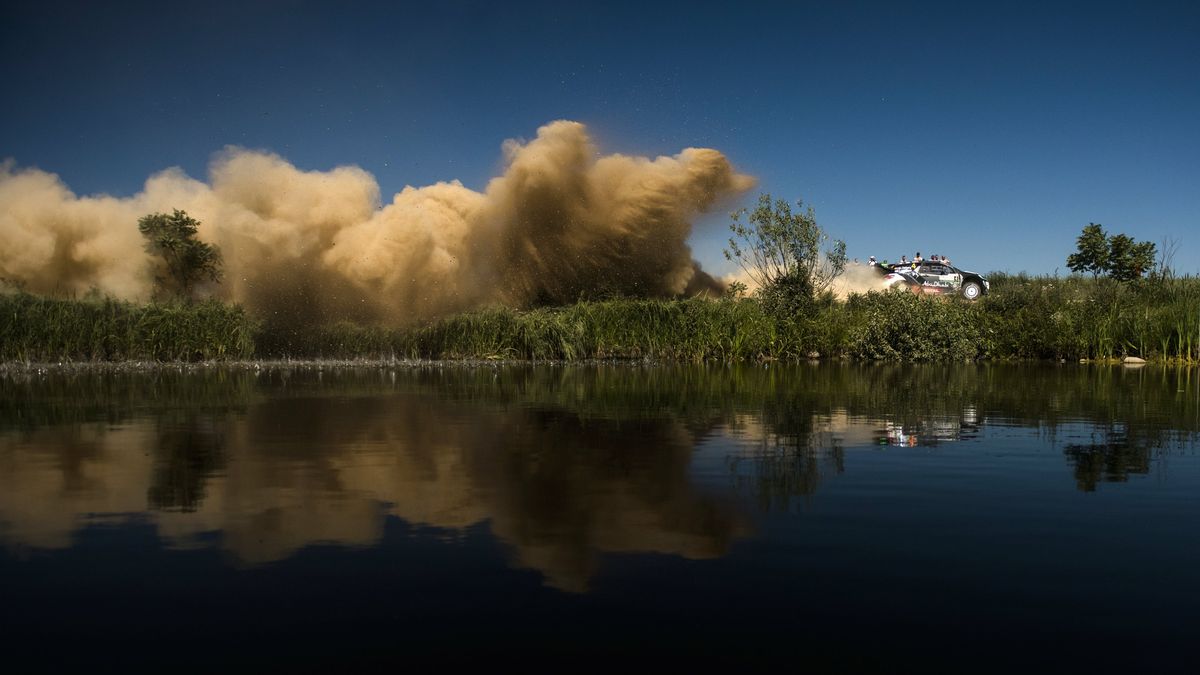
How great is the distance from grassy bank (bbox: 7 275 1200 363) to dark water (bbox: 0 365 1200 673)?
18.2 metres

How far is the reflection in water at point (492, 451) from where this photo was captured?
4707mm

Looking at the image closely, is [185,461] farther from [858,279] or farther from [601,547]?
[858,279]

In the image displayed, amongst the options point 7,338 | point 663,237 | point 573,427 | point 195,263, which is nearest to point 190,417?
point 573,427

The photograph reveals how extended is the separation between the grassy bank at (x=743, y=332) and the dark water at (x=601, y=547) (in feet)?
59.8

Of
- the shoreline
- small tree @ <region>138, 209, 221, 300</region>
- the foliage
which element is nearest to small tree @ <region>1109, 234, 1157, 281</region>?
the foliage

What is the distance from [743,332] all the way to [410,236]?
15.8 metres

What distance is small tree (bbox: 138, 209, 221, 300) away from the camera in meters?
35.5

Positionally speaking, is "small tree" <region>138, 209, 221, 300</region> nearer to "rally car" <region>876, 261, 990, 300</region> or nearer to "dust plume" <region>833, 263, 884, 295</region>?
"rally car" <region>876, 261, 990, 300</region>

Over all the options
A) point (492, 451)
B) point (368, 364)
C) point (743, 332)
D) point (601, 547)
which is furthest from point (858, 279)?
point (601, 547)

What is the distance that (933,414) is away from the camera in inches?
422

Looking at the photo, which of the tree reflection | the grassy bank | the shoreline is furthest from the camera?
the grassy bank

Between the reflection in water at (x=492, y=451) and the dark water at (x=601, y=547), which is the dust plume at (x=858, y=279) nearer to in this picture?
the reflection in water at (x=492, y=451)

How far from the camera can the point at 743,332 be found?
29.2m

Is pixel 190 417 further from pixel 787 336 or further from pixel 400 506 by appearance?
pixel 787 336
